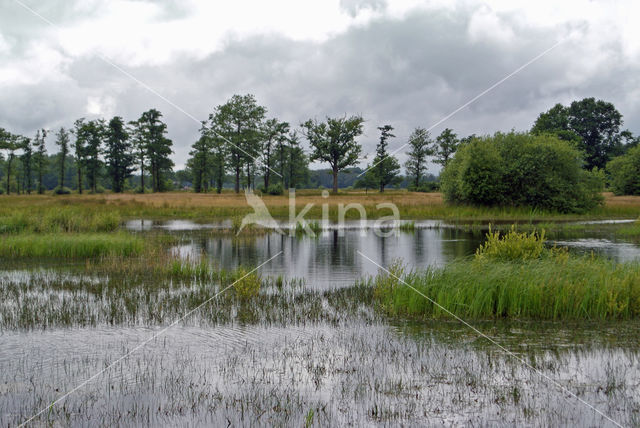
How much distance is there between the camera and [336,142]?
87.6 m

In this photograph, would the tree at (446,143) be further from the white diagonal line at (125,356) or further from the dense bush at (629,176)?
the white diagonal line at (125,356)

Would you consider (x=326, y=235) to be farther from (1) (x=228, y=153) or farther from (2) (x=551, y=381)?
(1) (x=228, y=153)

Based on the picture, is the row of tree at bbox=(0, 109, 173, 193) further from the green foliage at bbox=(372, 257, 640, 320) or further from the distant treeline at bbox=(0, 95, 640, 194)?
the green foliage at bbox=(372, 257, 640, 320)

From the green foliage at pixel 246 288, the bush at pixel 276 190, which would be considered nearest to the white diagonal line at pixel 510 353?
the green foliage at pixel 246 288

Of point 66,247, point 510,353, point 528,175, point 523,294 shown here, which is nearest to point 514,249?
point 523,294

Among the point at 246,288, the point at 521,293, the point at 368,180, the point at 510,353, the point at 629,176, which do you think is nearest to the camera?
the point at 510,353

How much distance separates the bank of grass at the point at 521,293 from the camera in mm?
11273

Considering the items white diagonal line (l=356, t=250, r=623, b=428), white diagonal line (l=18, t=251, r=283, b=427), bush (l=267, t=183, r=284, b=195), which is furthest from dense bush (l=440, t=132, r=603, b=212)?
bush (l=267, t=183, r=284, b=195)

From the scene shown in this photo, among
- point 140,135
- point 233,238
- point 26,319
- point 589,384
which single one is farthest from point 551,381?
point 140,135

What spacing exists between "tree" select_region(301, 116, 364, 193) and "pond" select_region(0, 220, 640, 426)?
73791 mm

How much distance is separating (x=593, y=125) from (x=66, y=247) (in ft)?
327

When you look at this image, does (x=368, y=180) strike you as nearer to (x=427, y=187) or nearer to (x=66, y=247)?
(x=427, y=187)

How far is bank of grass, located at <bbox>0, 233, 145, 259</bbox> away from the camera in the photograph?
20.4 meters

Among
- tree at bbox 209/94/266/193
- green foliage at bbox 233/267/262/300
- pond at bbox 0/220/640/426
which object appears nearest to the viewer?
pond at bbox 0/220/640/426
